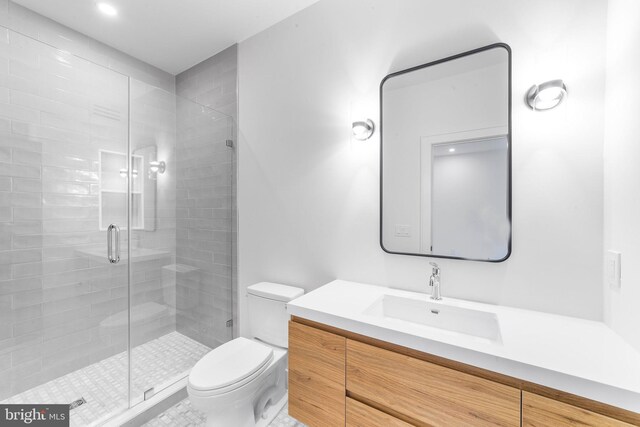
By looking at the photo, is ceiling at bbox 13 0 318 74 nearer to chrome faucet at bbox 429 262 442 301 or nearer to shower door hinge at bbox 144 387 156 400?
chrome faucet at bbox 429 262 442 301

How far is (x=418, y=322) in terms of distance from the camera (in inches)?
52.0

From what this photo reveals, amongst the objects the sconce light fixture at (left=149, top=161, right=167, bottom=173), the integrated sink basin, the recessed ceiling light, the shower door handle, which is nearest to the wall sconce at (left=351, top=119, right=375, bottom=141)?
the integrated sink basin

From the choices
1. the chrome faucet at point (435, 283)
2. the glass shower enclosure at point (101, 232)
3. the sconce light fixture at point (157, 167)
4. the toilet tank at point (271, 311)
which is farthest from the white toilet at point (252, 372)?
the sconce light fixture at point (157, 167)

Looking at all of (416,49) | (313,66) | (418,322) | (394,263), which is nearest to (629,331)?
(418,322)

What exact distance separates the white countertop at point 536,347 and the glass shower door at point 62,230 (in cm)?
150

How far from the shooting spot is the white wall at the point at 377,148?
1.09 m

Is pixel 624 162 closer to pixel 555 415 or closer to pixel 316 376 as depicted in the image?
pixel 555 415

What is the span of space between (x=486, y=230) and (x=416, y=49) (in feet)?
3.32

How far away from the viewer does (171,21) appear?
1946mm

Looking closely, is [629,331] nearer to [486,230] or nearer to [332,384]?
[486,230]

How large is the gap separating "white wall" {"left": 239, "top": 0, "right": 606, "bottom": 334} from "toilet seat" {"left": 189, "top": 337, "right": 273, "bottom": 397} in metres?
0.50

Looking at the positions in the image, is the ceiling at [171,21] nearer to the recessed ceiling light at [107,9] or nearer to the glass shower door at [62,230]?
the recessed ceiling light at [107,9]

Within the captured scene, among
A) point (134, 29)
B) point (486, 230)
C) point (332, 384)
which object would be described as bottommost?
point (332, 384)

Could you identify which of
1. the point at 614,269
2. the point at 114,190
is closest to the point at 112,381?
the point at 114,190
